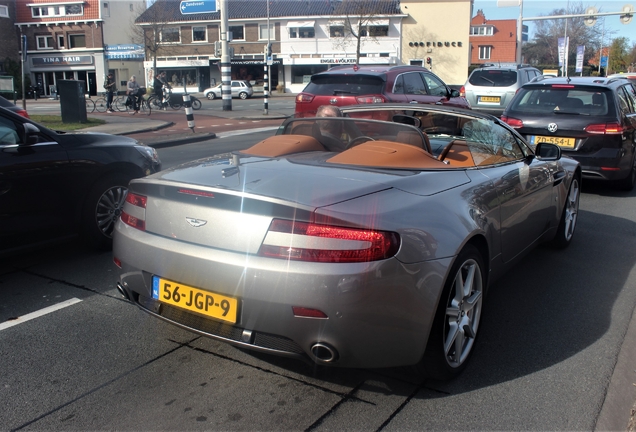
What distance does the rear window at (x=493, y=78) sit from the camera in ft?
54.8

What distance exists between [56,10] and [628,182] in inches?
2469

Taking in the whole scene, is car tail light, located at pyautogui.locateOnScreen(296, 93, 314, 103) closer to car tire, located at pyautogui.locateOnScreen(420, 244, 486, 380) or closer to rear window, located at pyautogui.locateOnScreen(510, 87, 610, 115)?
rear window, located at pyautogui.locateOnScreen(510, 87, 610, 115)

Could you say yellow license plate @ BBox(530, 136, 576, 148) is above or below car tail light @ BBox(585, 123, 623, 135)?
below

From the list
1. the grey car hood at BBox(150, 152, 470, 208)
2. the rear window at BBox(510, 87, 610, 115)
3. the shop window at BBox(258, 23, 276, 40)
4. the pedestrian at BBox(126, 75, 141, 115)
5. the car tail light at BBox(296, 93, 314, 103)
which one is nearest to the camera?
the grey car hood at BBox(150, 152, 470, 208)

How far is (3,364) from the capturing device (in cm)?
338

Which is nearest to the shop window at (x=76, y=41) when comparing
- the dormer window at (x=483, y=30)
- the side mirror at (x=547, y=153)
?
the dormer window at (x=483, y=30)

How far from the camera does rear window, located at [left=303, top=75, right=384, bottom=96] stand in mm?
10930

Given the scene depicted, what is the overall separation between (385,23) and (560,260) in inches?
2187

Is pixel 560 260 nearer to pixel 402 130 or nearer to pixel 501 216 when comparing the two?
pixel 501 216

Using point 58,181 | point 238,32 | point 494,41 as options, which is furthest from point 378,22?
point 58,181

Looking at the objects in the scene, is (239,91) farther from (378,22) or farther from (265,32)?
(378,22)

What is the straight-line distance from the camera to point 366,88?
36.0ft

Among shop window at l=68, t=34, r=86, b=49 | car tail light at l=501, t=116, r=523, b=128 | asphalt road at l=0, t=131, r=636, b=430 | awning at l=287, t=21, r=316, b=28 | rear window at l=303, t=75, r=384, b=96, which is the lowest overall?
asphalt road at l=0, t=131, r=636, b=430

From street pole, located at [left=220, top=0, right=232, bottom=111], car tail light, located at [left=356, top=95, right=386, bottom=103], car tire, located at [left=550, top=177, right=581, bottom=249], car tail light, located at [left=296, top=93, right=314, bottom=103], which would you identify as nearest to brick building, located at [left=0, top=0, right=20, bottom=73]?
street pole, located at [left=220, top=0, right=232, bottom=111]
